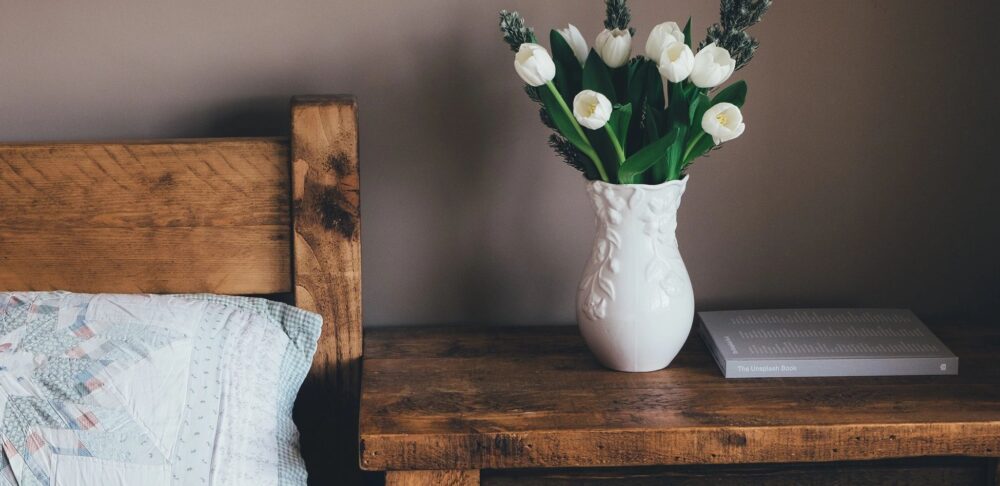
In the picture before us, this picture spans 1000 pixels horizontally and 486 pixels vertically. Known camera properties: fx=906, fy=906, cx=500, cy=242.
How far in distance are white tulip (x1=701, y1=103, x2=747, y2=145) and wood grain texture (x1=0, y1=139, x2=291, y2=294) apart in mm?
572

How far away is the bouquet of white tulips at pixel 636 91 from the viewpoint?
41.0 inches

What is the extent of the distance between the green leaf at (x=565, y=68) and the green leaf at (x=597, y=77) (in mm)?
Result: 29

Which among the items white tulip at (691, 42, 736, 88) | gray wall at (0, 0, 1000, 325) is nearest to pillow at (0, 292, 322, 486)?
gray wall at (0, 0, 1000, 325)

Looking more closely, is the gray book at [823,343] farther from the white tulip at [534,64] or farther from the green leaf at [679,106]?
the white tulip at [534,64]

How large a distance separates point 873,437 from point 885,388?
0.12 m

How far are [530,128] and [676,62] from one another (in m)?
0.36

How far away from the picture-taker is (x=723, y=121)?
1045 mm

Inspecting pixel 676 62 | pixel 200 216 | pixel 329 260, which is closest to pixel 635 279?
pixel 676 62

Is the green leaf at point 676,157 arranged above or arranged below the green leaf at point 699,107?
below

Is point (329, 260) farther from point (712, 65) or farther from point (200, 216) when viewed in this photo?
point (712, 65)

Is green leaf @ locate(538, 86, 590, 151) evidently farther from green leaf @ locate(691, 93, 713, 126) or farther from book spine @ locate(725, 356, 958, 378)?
Result: book spine @ locate(725, 356, 958, 378)

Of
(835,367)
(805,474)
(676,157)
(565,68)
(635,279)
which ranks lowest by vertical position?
(805,474)

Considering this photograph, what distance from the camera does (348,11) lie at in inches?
51.0

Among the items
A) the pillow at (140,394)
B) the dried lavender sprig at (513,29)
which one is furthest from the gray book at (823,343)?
the pillow at (140,394)
